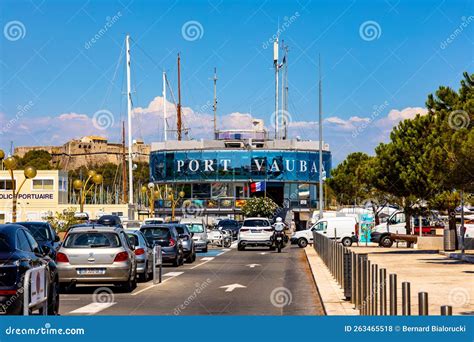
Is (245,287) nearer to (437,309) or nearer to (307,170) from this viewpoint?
(437,309)

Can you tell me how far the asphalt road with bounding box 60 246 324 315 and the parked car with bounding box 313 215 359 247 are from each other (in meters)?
27.8

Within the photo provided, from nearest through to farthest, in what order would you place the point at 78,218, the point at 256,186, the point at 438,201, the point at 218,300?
the point at 218,300, the point at 438,201, the point at 78,218, the point at 256,186

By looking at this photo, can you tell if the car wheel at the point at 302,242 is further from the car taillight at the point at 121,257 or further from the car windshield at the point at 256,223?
the car taillight at the point at 121,257

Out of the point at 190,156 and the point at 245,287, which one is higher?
the point at 190,156

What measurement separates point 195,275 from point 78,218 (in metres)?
27.0

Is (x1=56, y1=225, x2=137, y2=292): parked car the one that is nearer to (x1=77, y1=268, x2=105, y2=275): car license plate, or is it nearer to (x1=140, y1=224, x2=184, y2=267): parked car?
(x1=77, y1=268, x2=105, y2=275): car license plate

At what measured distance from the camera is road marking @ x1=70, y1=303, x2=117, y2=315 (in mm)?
18344

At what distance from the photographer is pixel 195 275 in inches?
1235

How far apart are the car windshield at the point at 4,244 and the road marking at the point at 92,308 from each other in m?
3.45

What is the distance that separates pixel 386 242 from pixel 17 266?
4577cm

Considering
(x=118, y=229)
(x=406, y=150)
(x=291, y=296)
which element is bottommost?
(x=291, y=296)

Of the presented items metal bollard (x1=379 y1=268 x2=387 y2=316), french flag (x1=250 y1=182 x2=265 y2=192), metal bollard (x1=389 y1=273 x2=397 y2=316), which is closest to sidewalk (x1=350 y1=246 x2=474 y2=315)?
metal bollard (x1=379 y1=268 x2=387 y2=316)

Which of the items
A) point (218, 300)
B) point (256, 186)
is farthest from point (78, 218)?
point (256, 186)

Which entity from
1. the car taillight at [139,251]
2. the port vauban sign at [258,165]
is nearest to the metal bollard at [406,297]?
the car taillight at [139,251]
